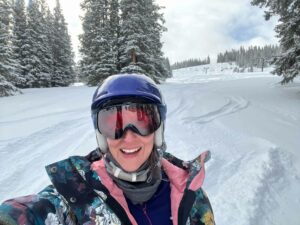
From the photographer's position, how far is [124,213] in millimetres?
1801

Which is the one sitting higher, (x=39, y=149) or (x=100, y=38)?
(x=100, y=38)

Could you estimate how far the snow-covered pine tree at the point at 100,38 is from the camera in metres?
24.7

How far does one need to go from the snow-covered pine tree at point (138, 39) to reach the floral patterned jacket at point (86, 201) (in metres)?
20.9

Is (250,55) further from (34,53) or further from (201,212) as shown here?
(201,212)

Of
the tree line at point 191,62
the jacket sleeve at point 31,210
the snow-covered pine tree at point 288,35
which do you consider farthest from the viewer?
the tree line at point 191,62

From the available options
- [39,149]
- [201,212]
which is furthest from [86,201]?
[39,149]

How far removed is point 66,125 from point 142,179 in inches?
232

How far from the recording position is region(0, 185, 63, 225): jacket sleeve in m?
1.37

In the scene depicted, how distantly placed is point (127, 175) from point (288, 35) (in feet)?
41.3

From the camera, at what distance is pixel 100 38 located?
2523cm

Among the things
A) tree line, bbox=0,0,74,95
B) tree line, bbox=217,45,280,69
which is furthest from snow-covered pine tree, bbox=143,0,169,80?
tree line, bbox=217,45,280,69

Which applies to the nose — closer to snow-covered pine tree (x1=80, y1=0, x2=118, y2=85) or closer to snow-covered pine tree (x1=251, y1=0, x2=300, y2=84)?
snow-covered pine tree (x1=251, y1=0, x2=300, y2=84)

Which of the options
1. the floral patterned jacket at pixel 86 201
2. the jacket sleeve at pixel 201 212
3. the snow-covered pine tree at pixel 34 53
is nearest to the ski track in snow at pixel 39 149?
the floral patterned jacket at pixel 86 201

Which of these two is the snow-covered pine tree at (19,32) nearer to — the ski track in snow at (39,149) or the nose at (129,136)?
the ski track in snow at (39,149)
